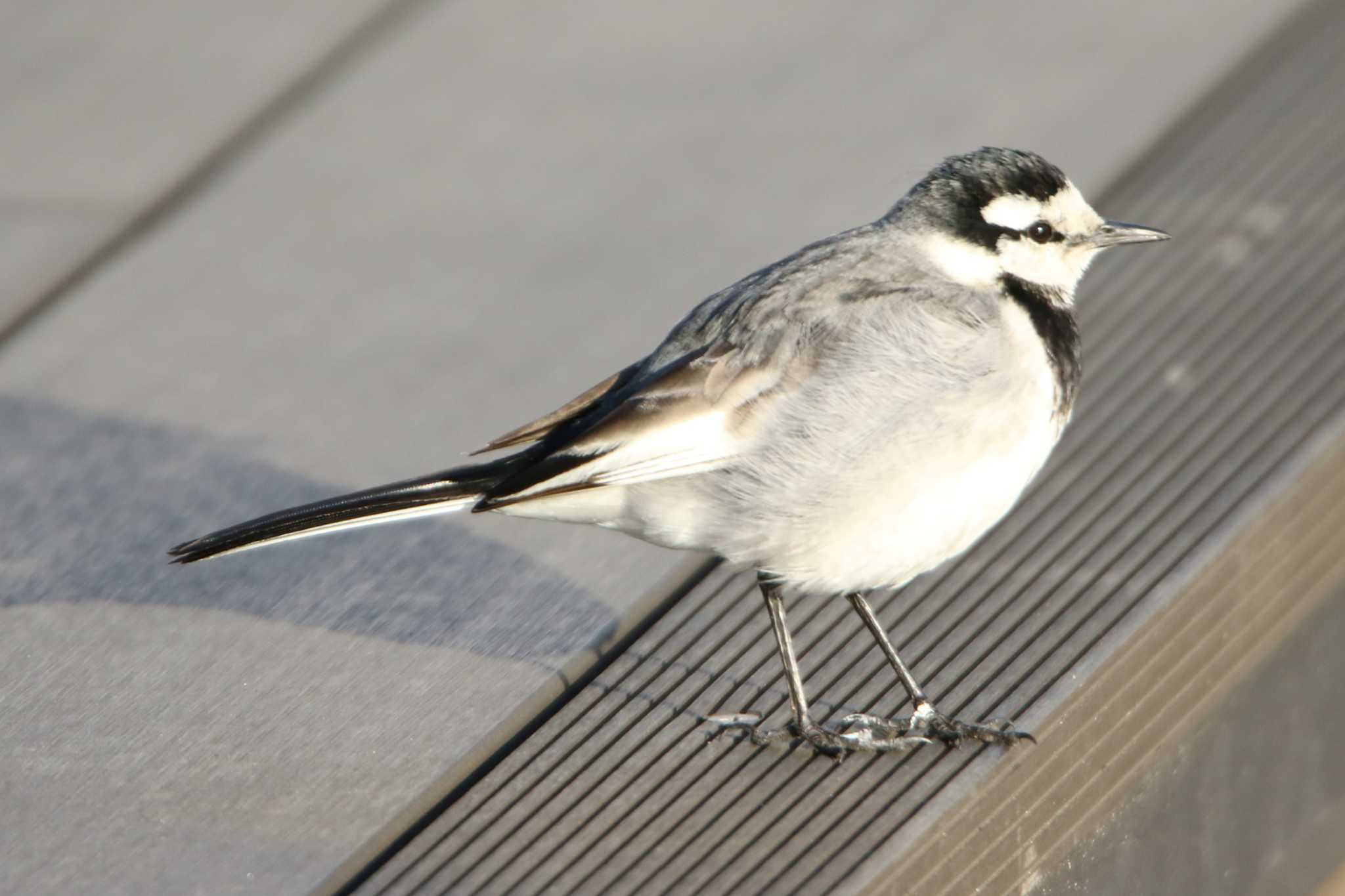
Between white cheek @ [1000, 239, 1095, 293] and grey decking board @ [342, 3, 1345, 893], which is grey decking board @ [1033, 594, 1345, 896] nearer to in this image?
grey decking board @ [342, 3, 1345, 893]

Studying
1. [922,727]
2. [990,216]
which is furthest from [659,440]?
[990,216]

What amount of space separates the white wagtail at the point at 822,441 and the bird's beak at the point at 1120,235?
0.95 feet

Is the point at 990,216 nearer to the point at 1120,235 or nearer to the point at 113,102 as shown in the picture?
the point at 1120,235

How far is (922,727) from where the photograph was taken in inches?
154

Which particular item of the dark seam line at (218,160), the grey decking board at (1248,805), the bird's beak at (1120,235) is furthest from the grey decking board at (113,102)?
the grey decking board at (1248,805)

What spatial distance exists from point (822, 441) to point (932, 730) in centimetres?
66

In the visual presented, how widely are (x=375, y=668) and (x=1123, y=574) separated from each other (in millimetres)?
1764

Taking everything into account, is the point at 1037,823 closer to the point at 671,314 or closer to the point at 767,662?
the point at 767,662

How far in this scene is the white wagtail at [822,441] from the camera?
379cm

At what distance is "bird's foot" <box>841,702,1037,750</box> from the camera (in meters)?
3.80

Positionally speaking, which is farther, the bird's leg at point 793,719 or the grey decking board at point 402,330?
the grey decking board at point 402,330

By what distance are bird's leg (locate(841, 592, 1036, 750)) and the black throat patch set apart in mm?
673

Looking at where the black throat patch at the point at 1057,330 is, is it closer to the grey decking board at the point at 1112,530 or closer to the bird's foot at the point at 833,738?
the grey decking board at the point at 1112,530

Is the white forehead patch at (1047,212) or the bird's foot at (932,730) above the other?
the white forehead patch at (1047,212)
